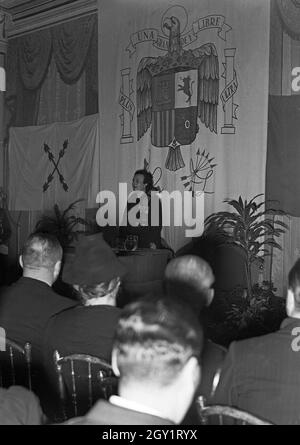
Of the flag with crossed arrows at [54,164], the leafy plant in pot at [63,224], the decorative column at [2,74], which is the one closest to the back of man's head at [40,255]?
the leafy plant in pot at [63,224]

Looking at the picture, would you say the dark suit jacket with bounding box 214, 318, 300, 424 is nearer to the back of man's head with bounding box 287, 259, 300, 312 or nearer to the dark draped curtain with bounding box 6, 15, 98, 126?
the back of man's head with bounding box 287, 259, 300, 312

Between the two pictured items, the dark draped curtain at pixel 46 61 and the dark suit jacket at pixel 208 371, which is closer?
the dark suit jacket at pixel 208 371

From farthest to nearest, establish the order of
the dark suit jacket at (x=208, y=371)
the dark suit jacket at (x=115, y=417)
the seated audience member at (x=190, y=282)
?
the seated audience member at (x=190, y=282) → the dark suit jacket at (x=208, y=371) → the dark suit jacket at (x=115, y=417)

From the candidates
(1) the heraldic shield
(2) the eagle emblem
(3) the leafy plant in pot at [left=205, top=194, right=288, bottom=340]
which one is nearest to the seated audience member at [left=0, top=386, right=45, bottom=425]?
(3) the leafy plant in pot at [left=205, top=194, right=288, bottom=340]

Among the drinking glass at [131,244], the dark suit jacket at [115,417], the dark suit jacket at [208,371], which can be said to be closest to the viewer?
the dark suit jacket at [115,417]

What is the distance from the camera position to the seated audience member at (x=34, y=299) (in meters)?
2.51

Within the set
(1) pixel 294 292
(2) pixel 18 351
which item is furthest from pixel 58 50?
(1) pixel 294 292

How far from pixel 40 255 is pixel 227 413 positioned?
5.43 feet

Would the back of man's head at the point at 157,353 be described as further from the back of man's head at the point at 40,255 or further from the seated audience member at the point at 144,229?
the seated audience member at the point at 144,229

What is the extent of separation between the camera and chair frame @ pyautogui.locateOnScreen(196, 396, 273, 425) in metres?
1.42

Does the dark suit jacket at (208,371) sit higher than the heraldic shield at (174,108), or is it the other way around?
the heraldic shield at (174,108)

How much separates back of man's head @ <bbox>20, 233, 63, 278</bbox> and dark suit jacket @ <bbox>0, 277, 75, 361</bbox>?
11 cm

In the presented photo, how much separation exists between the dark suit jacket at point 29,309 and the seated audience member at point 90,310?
253 mm
